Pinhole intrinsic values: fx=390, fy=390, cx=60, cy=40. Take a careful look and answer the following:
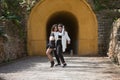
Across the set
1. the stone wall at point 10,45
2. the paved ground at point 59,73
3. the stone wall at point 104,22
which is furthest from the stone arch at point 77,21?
the paved ground at point 59,73

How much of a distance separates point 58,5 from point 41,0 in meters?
1.00

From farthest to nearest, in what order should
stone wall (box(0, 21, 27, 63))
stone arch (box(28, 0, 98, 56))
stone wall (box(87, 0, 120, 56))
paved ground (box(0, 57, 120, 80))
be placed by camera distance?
1. stone arch (box(28, 0, 98, 56))
2. stone wall (box(87, 0, 120, 56))
3. stone wall (box(0, 21, 27, 63))
4. paved ground (box(0, 57, 120, 80))

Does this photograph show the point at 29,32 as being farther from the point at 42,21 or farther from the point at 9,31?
the point at 9,31

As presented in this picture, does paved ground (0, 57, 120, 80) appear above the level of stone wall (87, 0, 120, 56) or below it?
below

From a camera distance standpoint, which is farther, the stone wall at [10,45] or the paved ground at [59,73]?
the stone wall at [10,45]

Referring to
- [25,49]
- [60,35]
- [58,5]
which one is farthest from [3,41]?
[58,5]

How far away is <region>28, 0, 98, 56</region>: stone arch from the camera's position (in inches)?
838

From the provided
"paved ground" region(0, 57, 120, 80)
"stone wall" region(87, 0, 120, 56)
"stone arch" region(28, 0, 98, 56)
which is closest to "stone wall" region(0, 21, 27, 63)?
"stone arch" region(28, 0, 98, 56)

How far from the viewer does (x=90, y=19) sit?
70.0ft

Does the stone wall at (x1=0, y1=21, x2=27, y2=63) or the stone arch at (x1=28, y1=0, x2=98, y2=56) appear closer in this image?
the stone wall at (x1=0, y1=21, x2=27, y2=63)

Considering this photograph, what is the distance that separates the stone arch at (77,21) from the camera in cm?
2128

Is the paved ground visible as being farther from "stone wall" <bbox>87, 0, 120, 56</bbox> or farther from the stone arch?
the stone arch

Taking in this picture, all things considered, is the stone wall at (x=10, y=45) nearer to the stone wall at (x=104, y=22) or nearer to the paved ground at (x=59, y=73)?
the paved ground at (x=59, y=73)

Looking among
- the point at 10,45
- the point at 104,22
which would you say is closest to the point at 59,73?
the point at 10,45
